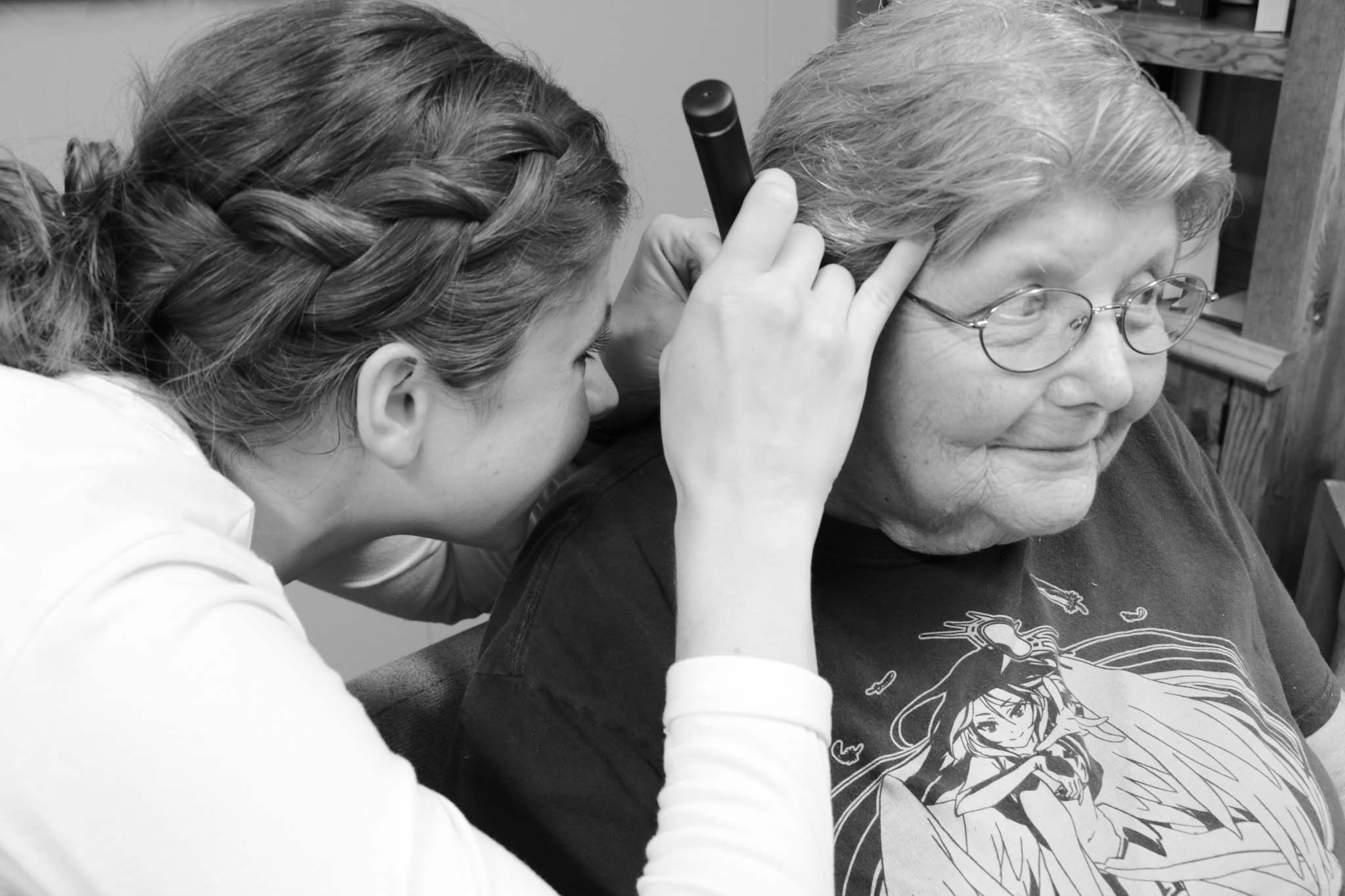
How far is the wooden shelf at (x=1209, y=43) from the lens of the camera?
163cm

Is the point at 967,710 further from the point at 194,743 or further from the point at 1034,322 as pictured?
the point at 194,743

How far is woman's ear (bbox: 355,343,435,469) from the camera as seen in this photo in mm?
871

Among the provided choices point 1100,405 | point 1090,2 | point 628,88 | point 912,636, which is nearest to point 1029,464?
point 1100,405

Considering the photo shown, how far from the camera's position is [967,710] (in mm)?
1030

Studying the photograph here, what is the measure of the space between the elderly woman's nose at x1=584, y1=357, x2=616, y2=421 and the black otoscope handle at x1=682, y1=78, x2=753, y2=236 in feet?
0.93

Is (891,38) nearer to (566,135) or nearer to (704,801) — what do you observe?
(566,135)

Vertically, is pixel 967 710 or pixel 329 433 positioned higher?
pixel 329 433

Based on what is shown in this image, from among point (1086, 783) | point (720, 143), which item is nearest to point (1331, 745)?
point (1086, 783)

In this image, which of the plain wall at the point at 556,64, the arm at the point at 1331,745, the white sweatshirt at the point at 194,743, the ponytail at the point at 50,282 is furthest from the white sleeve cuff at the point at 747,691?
the plain wall at the point at 556,64

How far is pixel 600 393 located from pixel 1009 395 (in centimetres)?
42

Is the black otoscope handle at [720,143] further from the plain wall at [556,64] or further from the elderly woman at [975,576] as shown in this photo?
the plain wall at [556,64]

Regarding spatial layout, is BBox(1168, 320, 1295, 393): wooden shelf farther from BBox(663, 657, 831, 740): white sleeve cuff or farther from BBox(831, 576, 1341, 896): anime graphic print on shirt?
BBox(663, 657, 831, 740): white sleeve cuff

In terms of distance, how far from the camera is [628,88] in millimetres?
2199

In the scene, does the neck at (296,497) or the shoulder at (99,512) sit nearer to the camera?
the shoulder at (99,512)
